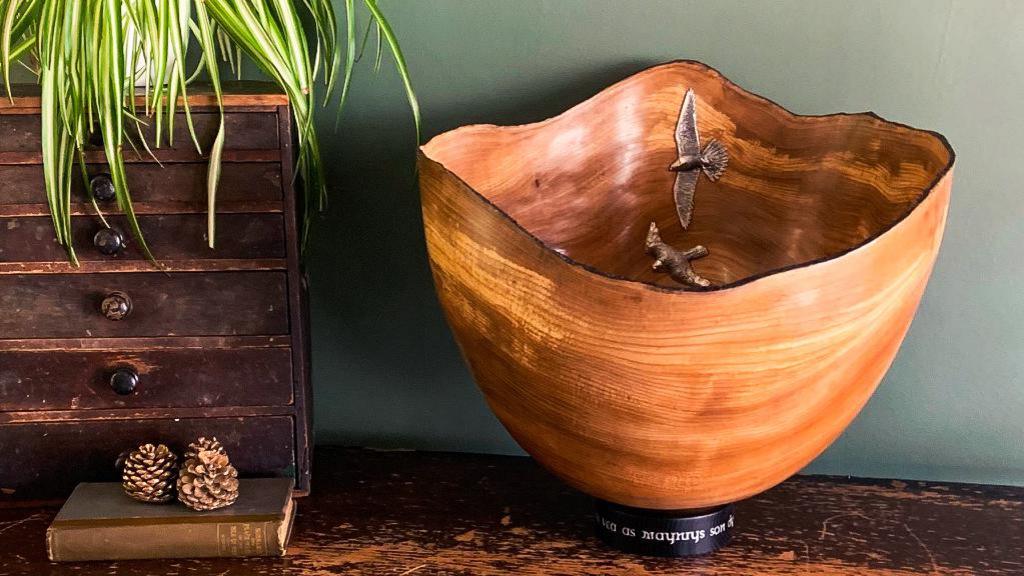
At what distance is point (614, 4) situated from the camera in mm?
1188

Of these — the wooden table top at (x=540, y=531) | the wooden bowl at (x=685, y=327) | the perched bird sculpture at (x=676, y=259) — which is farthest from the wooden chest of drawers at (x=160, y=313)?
the perched bird sculpture at (x=676, y=259)

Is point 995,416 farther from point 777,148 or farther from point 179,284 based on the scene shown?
point 179,284

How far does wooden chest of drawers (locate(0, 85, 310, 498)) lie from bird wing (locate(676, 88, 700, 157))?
1.63ft

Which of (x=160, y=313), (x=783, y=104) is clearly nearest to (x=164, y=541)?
(x=160, y=313)

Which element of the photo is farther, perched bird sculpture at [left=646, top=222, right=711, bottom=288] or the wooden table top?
perched bird sculpture at [left=646, top=222, right=711, bottom=288]

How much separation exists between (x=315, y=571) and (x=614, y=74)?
0.72m

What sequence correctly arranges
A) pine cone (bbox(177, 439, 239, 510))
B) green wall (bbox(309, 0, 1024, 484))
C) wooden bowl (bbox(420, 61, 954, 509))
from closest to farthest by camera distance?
wooden bowl (bbox(420, 61, 954, 509)) < pine cone (bbox(177, 439, 239, 510)) < green wall (bbox(309, 0, 1024, 484))

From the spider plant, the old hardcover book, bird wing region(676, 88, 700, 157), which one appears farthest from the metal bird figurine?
the old hardcover book

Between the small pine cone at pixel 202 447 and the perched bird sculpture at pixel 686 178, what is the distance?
590 millimetres

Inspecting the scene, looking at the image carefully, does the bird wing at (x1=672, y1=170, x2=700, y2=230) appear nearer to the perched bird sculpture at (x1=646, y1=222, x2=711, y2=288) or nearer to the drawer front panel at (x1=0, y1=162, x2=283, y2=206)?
the perched bird sculpture at (x1=646, y1=222, x2=711, y2=288)

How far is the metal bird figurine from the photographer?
1188mm

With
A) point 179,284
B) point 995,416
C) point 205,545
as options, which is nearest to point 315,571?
point 205,545

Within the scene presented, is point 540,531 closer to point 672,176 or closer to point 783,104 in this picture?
point 672,176

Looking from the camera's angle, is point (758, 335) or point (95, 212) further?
point (95, 212)
